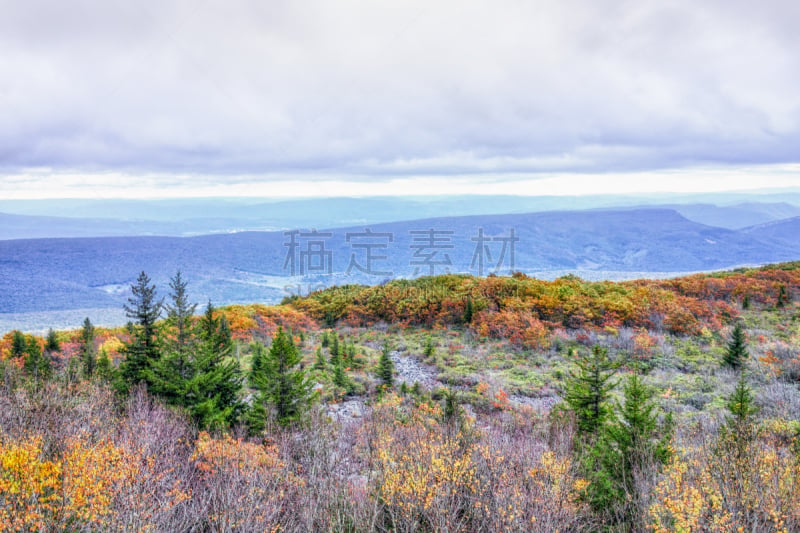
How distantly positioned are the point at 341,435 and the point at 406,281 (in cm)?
2737

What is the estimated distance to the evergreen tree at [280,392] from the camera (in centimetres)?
1120

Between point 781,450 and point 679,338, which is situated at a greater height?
point 781,450

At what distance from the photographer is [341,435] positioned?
1157cm

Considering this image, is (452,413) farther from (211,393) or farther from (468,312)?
(468,312)

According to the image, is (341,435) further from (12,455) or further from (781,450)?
(781,450)

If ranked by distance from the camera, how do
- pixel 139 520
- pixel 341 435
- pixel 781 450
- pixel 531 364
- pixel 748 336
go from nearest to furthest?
pixel 139 520
pixel 781 450
pixel 341 435
pixel 531 364
pixel 748 336

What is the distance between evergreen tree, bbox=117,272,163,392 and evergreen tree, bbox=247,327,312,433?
3.87 meters

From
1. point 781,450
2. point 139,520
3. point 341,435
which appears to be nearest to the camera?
point 139,520

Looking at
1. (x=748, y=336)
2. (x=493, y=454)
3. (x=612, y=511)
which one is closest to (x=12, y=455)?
(x=493, y=454)

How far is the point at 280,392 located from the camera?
1159 centimetres

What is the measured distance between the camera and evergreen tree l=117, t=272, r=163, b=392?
42.4 feet

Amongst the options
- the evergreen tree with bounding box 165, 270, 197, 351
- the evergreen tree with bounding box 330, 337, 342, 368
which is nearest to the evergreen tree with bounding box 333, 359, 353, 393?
the evergreen tree with bounding box 330, 337, 342, 368

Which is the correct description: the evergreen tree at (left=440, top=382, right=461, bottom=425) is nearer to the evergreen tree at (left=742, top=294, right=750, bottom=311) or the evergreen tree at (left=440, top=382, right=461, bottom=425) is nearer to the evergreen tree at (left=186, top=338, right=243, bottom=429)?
the evergreen tree at (left=186, top=338, right=243, bottom=429)

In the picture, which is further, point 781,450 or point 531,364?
point 531,364
